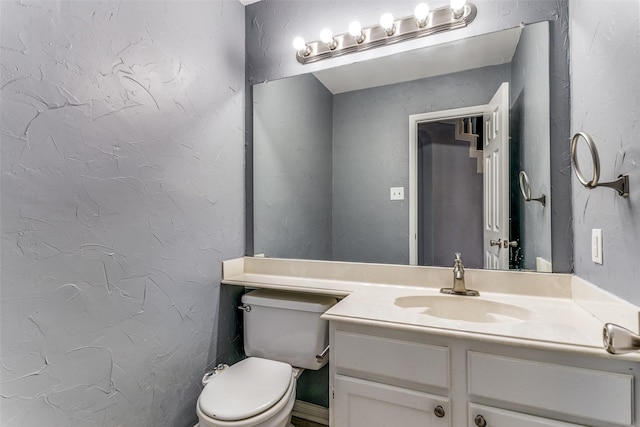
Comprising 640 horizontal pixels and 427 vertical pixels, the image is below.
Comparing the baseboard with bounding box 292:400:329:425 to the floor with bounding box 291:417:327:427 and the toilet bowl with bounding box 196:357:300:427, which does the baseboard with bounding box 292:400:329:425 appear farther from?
the toilet bowl with bounding box 196:357:300:427

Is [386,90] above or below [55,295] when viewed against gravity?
above

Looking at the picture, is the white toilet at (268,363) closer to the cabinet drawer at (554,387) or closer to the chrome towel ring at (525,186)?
the cabinet drawer at (554,387)

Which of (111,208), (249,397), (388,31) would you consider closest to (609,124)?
(388,31)

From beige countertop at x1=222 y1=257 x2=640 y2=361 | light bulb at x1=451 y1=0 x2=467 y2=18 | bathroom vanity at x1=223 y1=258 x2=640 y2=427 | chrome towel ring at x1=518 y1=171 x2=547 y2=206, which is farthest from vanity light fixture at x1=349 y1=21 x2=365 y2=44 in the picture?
bathroom vanity at x1=223 y1=258 x2=640 y2=427

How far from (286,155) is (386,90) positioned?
0.67 metres

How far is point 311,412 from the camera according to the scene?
5.70ft

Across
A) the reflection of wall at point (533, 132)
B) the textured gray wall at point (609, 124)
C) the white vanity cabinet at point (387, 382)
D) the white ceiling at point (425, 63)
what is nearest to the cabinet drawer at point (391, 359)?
the white vanity cabinet at point (387, 382)

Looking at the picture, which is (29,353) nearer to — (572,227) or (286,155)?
(286,155)

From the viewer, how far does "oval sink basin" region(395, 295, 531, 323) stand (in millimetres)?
1158

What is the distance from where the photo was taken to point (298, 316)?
1510 millimetres

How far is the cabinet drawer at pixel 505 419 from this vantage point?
843 mm

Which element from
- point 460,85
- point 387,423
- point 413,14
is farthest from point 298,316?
point 413,14

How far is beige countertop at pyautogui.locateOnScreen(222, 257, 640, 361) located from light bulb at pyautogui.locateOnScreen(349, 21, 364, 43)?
1.17m

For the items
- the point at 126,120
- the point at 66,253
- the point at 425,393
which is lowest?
the point at 425,393
